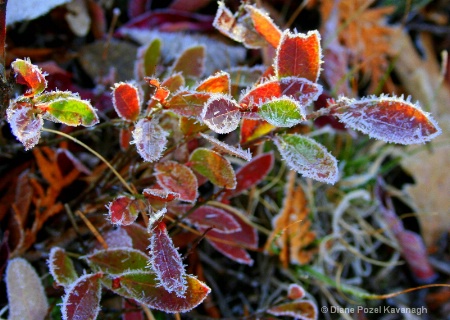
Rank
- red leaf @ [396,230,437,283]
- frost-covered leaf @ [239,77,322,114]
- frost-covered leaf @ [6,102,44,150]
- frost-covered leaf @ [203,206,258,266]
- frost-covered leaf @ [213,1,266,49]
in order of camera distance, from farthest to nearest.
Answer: red leaf @ [396,230,437,283] < frost-covered leaf @ [203,206,258,266] < frost-covered leaf @ [213,1,266,49] < frost-covered leaf @ [239,77,322,114] < frost-covered leaf @ [6,102,44,150]

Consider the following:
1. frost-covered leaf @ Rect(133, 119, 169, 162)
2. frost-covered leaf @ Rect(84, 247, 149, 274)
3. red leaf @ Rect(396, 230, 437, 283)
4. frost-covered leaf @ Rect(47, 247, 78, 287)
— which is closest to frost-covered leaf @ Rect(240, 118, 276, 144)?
frost-covered leaf @ Rect(133, 119, 169, 162)

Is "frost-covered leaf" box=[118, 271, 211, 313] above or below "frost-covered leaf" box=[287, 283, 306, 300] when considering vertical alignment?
above

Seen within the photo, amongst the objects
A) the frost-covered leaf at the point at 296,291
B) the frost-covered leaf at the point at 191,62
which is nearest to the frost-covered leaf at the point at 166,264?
the frost-covered leaf at the point at 296,291

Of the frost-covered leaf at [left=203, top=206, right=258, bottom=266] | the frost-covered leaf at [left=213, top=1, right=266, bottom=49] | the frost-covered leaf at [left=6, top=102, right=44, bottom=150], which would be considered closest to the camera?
the frost-covered leaf at [left=6, top=102, right=44, bottom=150]

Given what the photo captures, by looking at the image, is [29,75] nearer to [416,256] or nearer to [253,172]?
[253,172]

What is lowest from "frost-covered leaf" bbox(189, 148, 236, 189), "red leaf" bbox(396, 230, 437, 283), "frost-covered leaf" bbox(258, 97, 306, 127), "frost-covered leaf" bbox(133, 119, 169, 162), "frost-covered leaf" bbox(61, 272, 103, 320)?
"red leaf" bbox(396, 230, 437, 283)

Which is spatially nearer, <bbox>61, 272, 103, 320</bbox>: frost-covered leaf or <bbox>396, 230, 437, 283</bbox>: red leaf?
<bbox>61, 272, 103, 320</bbox>: frost-covered leaf

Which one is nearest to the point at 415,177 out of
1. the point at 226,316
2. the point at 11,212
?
the point at 226,316

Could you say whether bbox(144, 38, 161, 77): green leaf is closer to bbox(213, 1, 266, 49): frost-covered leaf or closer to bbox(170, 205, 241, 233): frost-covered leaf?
bbox(213, 1, 266, 49): frost-covered leaf
